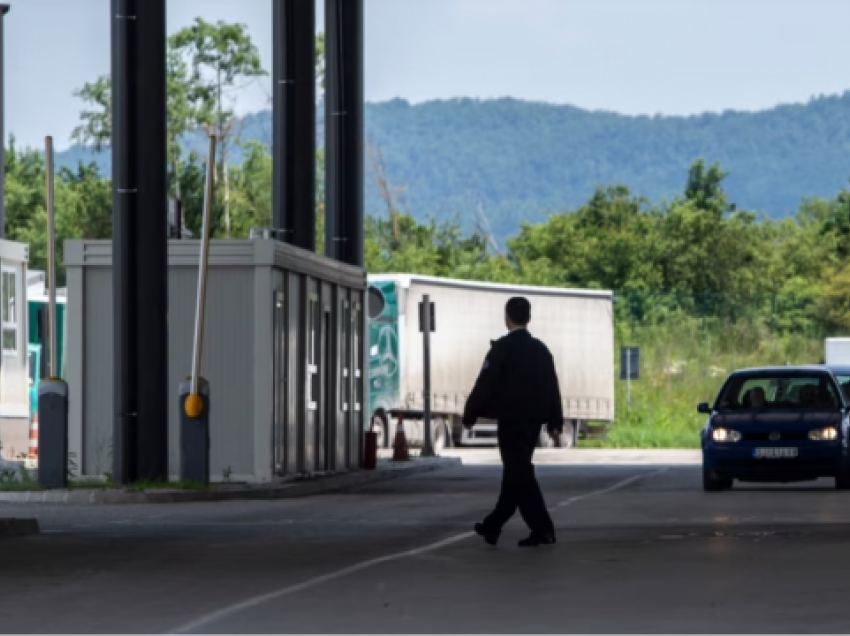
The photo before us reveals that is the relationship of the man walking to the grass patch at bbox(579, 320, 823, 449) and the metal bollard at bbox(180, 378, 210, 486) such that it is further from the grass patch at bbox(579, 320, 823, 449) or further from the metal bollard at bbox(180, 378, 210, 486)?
the grass patch at bbox(579, 320, 823, 449)

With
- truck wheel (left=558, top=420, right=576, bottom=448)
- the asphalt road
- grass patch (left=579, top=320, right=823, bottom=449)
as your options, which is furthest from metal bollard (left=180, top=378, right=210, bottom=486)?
grass patch (left=579, top=320, right=823, bottom=449)

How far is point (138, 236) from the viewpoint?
108 feet

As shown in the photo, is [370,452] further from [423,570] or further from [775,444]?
[423,570]

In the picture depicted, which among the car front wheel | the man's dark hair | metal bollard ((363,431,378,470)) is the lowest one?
the car front wheel

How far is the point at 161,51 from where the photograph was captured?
3303 cm

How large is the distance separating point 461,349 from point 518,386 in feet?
145

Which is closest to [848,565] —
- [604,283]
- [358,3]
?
[358,3]

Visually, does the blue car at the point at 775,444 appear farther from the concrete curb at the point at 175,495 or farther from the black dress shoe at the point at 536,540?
the black dress shoe at the point at 536,540

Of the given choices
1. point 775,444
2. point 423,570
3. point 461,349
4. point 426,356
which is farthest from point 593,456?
point 423,570

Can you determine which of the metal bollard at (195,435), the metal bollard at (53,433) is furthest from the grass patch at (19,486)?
the metal bollard at (195,435)

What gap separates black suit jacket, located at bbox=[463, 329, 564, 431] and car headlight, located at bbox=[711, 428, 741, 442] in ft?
43.4

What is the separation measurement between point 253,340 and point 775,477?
6.57 meters

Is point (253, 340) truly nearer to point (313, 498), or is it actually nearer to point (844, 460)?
point (313, 498)

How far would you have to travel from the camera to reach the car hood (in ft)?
111
